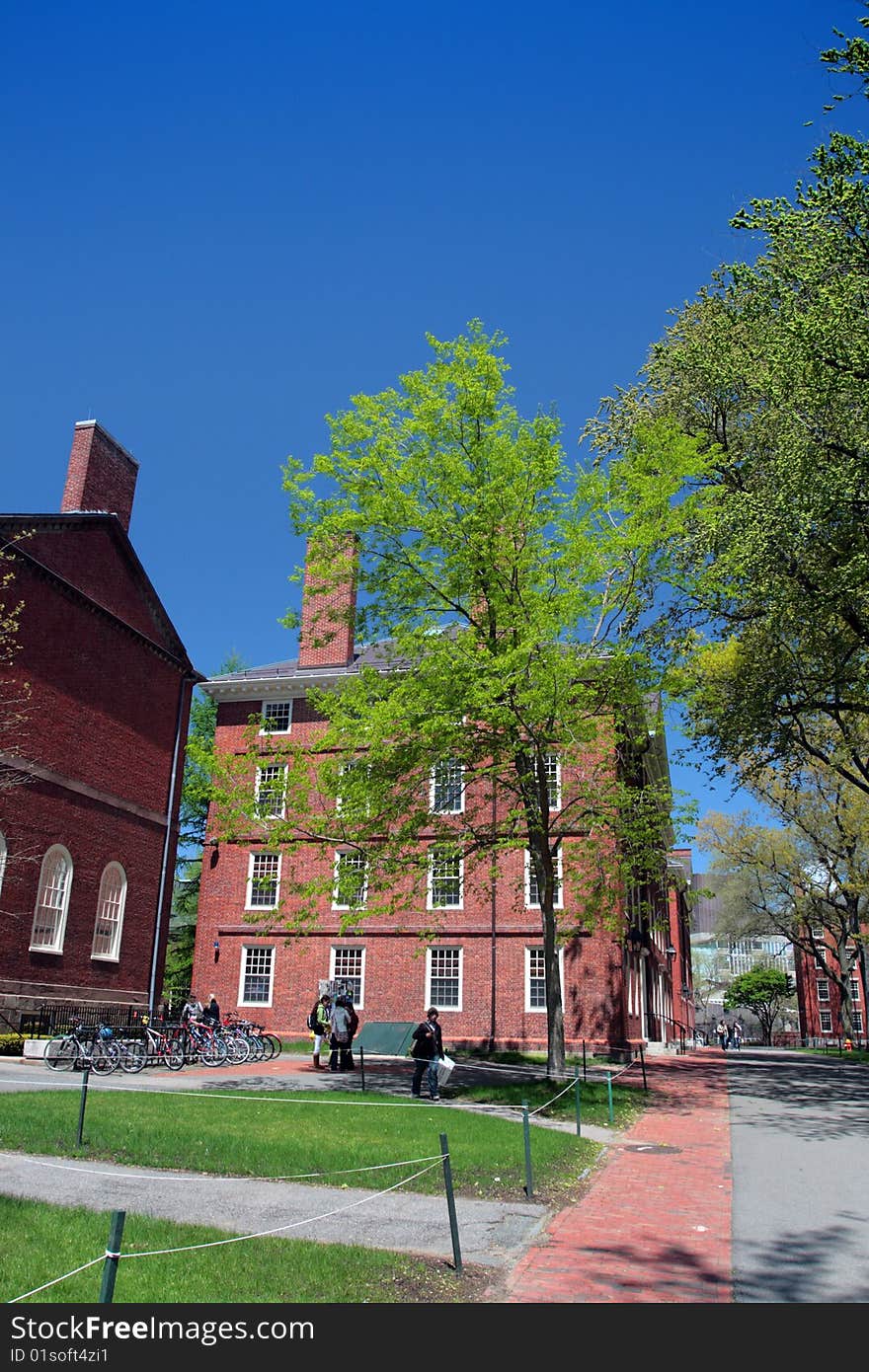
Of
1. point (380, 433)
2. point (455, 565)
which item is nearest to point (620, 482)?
point (455, 565)

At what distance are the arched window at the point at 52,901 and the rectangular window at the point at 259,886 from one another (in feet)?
29.0

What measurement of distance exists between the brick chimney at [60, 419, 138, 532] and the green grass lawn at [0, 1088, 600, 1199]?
63.1ft

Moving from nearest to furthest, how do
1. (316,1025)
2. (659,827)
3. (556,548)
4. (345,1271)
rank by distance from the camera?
(345,1271), (556,548), (659,827), (316,1025)

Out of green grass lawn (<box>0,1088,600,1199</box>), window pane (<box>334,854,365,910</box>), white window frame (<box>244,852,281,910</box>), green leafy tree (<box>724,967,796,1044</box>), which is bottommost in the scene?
green grass lawn (<box>0,1088,600,1199</box>)

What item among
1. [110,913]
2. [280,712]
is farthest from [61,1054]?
[280,712]

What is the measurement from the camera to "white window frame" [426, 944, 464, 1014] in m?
30.4

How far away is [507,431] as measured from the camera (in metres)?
18.4

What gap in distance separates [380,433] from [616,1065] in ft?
62.6

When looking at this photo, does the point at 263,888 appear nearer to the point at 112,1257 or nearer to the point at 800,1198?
the point at 800,1198

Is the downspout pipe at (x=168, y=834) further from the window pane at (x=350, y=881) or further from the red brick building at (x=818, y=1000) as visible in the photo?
the red brick building at (x=818, y=1000)

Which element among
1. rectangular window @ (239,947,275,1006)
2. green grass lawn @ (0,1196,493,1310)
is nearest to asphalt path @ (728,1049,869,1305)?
green grass lawn @ (0,1196,493,1310)

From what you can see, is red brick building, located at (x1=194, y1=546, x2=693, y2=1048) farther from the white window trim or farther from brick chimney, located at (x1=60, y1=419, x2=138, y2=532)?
brick chimney, located at (x1=60, y1=419, x2=138, y2=532)
